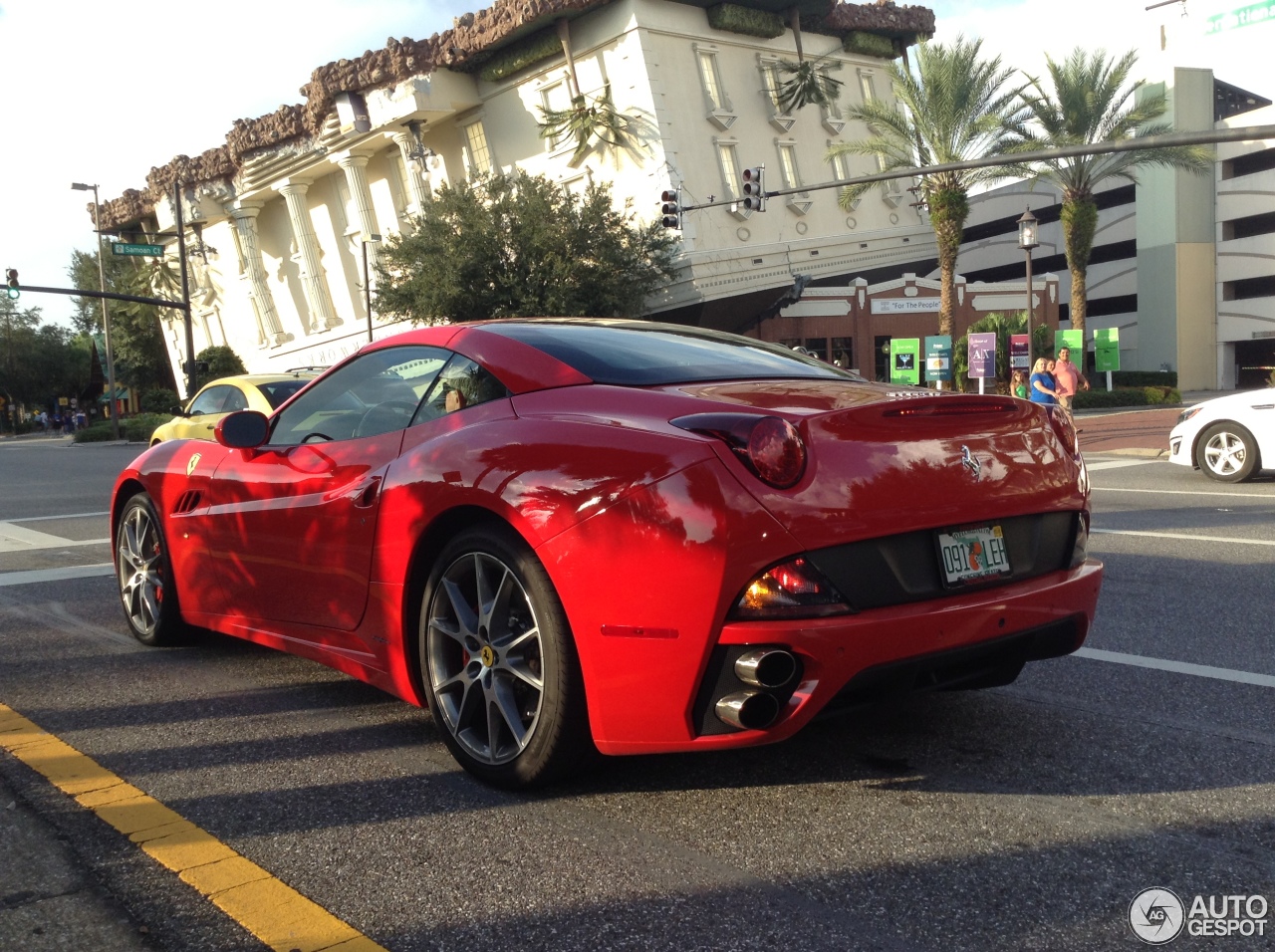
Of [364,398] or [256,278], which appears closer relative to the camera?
[364,398]

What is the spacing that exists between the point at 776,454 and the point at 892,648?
584mm

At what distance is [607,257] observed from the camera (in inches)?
1538

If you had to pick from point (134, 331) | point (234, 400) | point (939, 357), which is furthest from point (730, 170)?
point (134, 331)

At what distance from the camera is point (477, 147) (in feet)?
157

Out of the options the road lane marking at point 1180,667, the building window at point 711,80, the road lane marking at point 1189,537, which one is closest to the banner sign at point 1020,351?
the building window at point 711,80

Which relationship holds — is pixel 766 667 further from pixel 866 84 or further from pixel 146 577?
pixel 866 84

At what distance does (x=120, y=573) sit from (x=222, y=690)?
141 cm

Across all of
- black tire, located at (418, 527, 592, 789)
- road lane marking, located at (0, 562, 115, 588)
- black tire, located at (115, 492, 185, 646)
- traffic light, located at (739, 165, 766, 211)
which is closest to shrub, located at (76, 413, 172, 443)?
traffic light, located at (739, 165, 766, 211)

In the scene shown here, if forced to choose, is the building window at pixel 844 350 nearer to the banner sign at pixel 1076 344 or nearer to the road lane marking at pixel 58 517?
the banner sign at pixel 1076 344

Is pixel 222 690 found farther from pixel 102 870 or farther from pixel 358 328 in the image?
pixel 358 328

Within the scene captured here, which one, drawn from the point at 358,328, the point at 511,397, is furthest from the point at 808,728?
the point at 358,328

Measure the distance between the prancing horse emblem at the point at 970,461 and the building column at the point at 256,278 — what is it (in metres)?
63.1

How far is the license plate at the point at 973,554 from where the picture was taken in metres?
3.23

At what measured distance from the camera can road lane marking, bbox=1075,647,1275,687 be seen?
4457 mm
